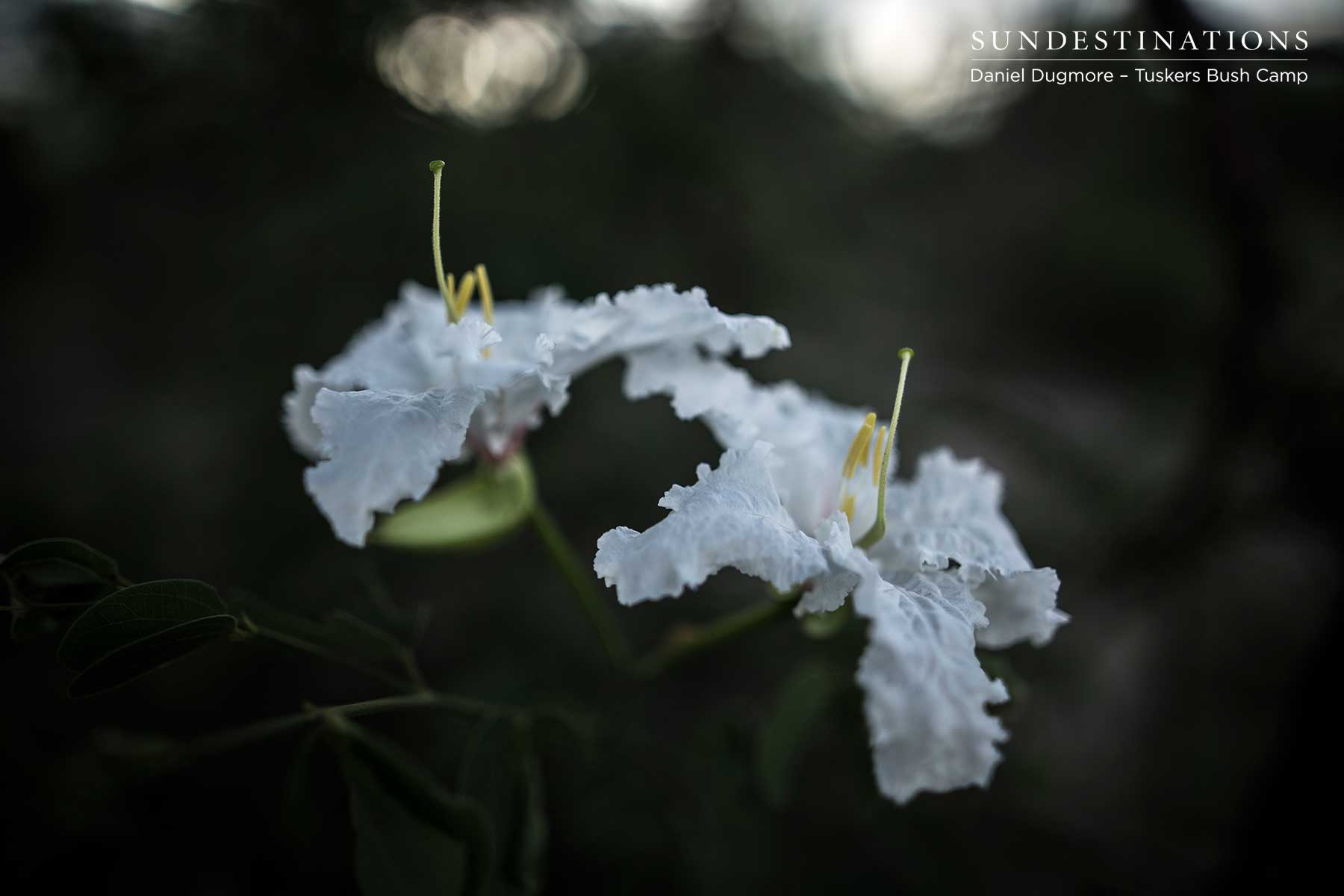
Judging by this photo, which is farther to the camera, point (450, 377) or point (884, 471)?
point (450, 377)

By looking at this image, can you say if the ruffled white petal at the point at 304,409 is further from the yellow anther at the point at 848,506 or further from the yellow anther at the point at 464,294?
the yellow anther at the point at 848,506

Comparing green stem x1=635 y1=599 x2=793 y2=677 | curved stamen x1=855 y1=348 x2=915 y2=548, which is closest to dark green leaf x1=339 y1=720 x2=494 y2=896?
green stem x1=635 y1=599 x2=793 y2=677

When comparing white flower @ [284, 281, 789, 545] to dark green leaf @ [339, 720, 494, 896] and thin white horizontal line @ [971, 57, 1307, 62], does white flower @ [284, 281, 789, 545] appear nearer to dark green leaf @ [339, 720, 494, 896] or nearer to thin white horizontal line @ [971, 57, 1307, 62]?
dark green leaf @ [339, 720, 494, 896]

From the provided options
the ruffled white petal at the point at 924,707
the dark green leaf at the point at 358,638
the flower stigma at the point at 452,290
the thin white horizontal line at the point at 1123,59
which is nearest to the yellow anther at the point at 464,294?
the flower stigma at the point at 452,290

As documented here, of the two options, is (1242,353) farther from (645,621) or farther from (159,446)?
(159,446)

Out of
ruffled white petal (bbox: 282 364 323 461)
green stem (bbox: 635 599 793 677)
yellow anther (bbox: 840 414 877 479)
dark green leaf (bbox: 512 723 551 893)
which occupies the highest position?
ruffled white petal (bbox: 282 364 323 461)

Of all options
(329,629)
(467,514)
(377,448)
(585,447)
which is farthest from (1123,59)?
(329,629)

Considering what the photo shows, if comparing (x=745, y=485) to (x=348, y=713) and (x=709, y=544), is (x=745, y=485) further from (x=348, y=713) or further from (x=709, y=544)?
(x=348, y=713)
